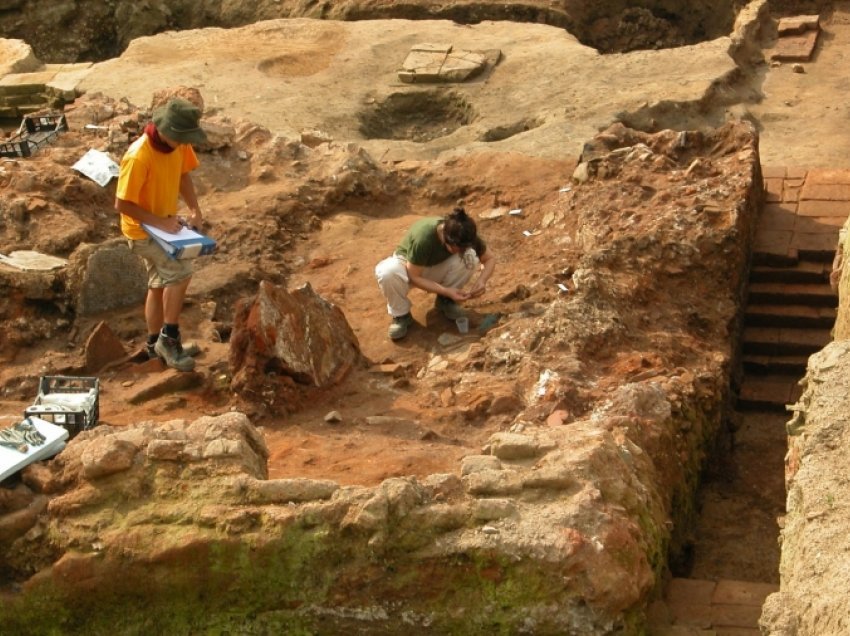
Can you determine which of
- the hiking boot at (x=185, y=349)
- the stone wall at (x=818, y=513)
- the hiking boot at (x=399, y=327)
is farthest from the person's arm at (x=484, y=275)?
the stone wall at (x=818, y=513)

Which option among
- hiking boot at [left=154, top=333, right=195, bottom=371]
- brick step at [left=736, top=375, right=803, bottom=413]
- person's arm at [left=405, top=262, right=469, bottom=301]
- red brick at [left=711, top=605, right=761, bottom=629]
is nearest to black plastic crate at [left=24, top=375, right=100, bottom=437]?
hiking boot at [left=154, top=333, right=195, bottom=371]

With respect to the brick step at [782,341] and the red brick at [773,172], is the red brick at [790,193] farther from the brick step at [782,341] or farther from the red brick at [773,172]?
the brick step at [782,341]

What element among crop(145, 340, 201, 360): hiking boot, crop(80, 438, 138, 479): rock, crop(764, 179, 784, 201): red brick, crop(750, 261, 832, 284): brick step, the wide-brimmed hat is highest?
the wide-brimmed hat

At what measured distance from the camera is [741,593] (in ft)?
20.5

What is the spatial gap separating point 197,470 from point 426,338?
9.16 feet

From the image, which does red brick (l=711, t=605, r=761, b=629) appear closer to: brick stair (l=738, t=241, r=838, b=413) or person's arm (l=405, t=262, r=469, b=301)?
person's arm (l=405, t=262, r=469, b=301)

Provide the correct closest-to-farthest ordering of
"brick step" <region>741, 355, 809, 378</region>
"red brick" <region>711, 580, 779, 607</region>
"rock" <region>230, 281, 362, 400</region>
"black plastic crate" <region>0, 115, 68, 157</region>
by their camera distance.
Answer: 1. "red brick" <region>711, 580, 779, 607</region>
2. "rock" <region>230, 281, 362, 400</region>
3. "brick step" <region>741, 355, 809, 378</region>
4. "black plastic crate" <region>0, 115, 68, 157</region>

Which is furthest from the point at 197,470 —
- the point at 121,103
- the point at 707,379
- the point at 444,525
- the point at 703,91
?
the point at 703,91

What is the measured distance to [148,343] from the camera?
26.2 feet

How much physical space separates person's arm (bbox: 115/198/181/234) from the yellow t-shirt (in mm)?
27

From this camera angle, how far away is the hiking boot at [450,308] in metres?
8.27

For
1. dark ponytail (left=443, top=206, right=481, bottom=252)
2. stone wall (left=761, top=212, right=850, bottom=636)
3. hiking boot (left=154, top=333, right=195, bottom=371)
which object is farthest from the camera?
dark ponytail (left=443, top=206, right=481, bottom=252)

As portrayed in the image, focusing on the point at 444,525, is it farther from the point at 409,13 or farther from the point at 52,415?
the point at 409,13

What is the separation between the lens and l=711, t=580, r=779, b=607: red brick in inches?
242
